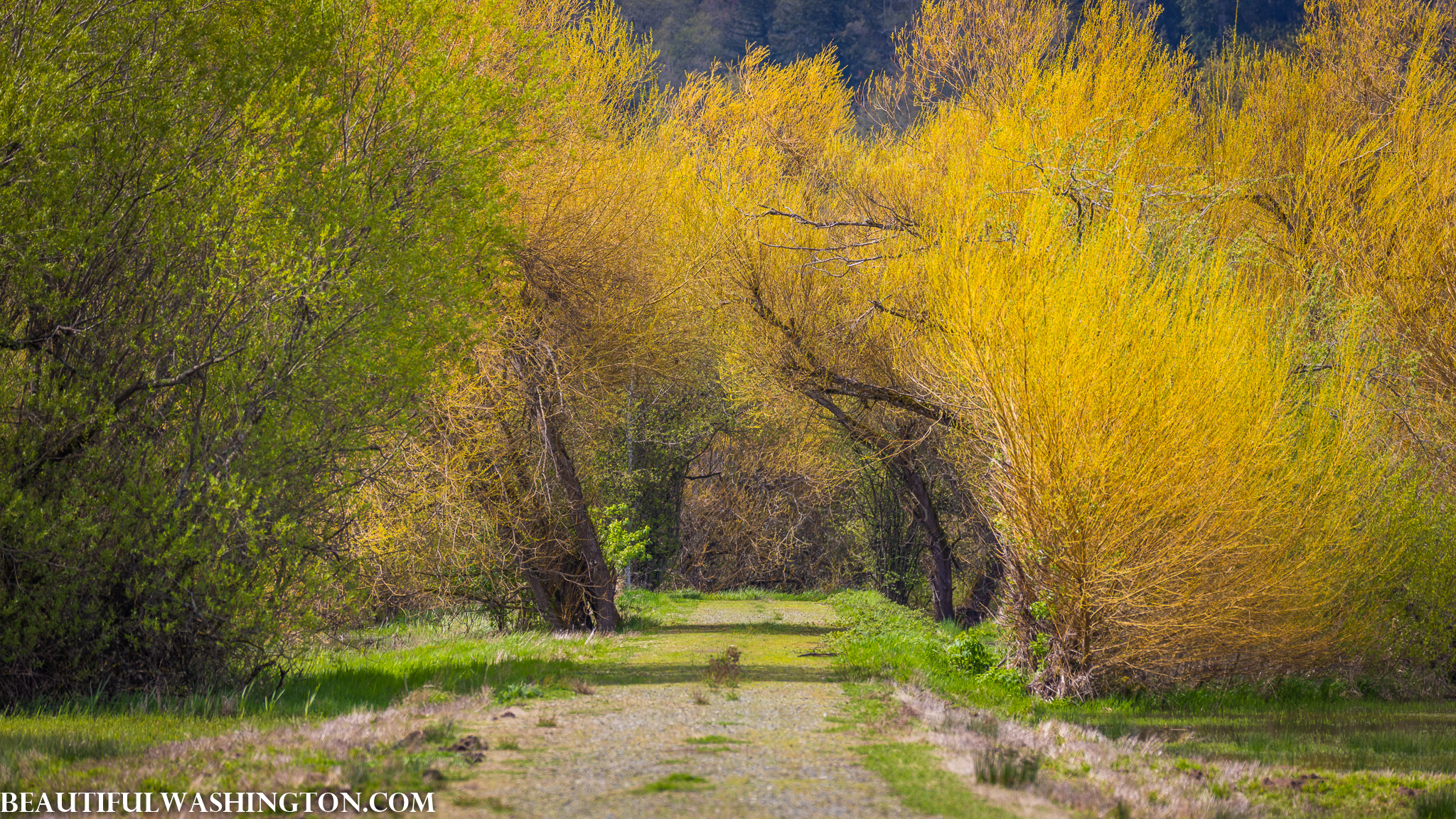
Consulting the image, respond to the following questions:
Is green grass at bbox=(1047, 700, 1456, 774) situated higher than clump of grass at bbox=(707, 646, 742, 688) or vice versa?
clump of grass at bbox=(707, 646, 742, 688)

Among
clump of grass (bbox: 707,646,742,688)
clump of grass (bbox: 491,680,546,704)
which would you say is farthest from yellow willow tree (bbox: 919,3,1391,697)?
clump of grass (bbox: 491,680,546,704)

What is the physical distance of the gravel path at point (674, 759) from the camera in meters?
4.96

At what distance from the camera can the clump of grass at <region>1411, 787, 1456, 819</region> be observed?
20.8 ft

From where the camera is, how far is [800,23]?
88.0 metres

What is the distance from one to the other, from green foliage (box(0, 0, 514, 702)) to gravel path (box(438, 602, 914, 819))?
2793 mm

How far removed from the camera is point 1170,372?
9617 millimetres

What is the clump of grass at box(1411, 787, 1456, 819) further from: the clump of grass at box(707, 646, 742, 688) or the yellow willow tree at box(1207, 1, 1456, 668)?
the yellow willow tree at box(1207, 1, 1456, 668)

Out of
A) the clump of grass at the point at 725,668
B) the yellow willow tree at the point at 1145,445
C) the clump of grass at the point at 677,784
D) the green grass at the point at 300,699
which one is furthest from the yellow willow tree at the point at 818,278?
the clump of grass at the point at 677,784

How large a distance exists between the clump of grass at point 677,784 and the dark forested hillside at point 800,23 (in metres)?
67.3

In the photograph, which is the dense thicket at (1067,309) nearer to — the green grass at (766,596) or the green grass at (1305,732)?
the green grass at (1305,732)

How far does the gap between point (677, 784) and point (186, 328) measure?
595cm

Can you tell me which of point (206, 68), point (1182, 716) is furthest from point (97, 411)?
point (1182, 716)

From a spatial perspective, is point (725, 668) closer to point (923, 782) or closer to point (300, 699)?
point (300, 699)

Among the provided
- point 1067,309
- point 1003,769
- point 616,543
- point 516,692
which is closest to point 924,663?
point 1067,309
